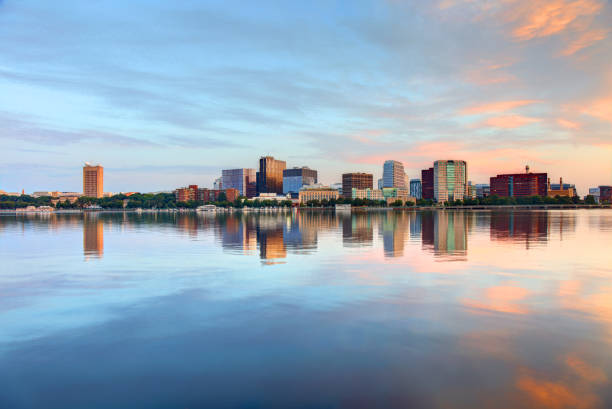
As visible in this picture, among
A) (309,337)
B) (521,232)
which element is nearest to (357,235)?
(521,232)

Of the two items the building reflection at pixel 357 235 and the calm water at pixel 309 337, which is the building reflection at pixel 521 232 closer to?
the building reflection at pixel 357 235

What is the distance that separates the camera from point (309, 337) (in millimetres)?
13328

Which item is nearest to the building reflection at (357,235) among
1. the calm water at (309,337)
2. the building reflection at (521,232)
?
the building reflection at (521,232)

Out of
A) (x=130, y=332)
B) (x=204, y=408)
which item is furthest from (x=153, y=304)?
(x=204, y=408)

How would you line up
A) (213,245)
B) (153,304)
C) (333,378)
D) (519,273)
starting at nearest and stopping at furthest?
(333,378), (153,304), (519,273), (213,245)

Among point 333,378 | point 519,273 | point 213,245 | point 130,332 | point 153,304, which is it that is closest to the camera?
point 333,378

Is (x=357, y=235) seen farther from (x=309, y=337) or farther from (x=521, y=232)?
(x=309, y=337)

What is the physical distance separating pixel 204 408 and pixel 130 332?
20.5 feet

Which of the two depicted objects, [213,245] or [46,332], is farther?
[213,245]

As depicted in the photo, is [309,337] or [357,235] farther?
[357,235]

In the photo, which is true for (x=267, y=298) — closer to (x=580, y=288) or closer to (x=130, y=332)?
(x=130, y=332)

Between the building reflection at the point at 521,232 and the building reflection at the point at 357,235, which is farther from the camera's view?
the building reflection at the point at 521,232

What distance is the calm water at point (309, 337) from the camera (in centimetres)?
970

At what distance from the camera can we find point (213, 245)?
135 feet
